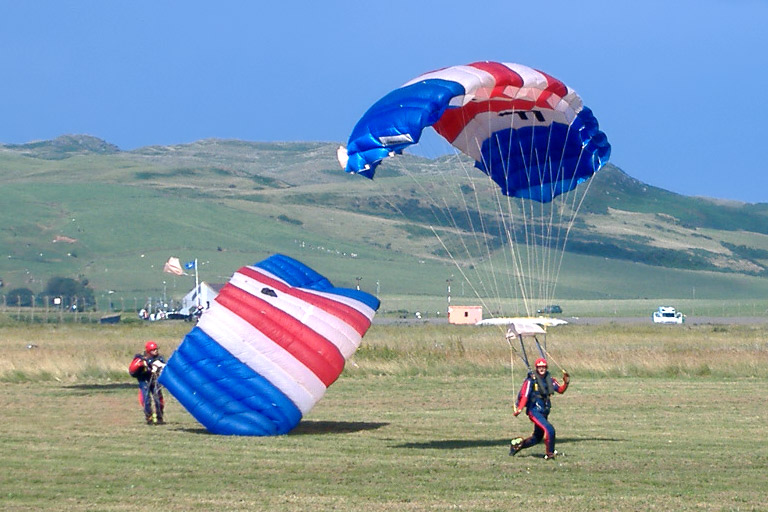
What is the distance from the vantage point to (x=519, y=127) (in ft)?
56.0

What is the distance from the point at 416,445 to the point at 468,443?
2.04 feet

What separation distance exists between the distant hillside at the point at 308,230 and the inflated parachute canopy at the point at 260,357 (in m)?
60.9

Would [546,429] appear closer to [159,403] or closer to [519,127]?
[519,127]

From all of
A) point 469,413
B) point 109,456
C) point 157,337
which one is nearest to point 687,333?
point 157,337

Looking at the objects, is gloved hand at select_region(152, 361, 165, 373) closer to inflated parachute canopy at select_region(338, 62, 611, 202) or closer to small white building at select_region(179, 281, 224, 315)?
inflated parachute canopy at select_region(338, 62, 611, 202)

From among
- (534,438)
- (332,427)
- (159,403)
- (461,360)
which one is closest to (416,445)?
(534,438)

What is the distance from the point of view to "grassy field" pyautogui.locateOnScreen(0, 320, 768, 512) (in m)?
11.5

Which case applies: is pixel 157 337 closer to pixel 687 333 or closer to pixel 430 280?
pixel 687 333

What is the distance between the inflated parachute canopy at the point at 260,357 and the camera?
16.2m

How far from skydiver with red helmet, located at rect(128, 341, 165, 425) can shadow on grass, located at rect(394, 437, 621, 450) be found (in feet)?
13.4

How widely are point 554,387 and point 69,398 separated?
10905 mm

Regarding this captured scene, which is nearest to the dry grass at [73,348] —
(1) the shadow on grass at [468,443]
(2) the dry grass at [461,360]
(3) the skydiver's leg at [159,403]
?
(2) the dry grass at [461,360]

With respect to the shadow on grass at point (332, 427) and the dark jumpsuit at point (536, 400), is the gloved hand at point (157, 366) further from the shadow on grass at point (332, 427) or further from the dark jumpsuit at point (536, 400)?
the dark jumpsuit at point (536, 400)

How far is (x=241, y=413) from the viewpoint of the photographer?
639 inches
